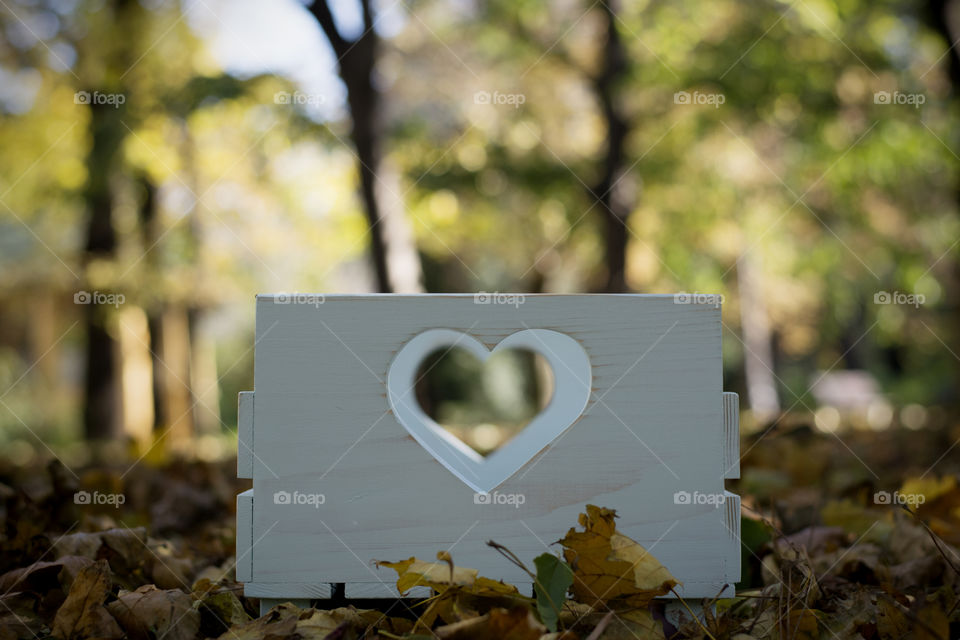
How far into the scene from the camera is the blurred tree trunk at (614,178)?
694 cm

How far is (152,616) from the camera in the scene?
1100 millimetres

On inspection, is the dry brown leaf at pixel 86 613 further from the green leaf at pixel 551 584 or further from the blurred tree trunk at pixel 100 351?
the blurred tree trunk at pixel 100 351

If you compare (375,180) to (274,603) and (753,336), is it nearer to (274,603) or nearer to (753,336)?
(274,603)

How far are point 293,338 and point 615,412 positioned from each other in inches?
21.2

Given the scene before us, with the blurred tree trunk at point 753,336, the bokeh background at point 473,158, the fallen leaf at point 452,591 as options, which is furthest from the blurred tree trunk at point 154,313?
the blurred tree trunk at point 753,336

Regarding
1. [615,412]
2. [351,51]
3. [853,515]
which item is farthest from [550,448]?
[351,51]

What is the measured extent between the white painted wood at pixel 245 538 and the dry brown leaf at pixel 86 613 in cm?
21

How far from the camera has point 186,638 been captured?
1.09 meters

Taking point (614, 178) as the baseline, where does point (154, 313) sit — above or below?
below

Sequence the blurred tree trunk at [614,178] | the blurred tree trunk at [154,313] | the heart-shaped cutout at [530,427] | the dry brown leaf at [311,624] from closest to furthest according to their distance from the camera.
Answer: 1. the dry brown leaf at [311,624]
2. the heart-shaped cutout at [530,427]
3. the blurred tree trunk at [614,178]
4. the blurred tree trunk at [154,313]

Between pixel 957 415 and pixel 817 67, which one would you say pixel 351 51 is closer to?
pixel 817 67

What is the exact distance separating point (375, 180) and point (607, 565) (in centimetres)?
460

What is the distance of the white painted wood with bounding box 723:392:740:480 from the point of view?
4.17 feet

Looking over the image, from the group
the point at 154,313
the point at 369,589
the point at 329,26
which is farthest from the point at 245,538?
the point at 154,313
